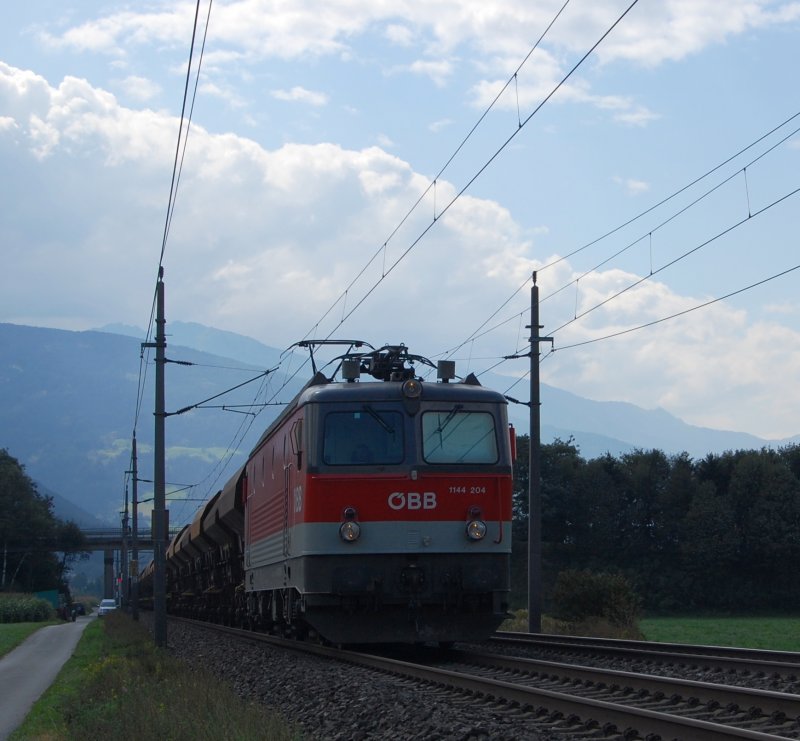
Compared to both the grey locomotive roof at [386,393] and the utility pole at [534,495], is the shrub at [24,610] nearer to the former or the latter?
the utility pole at [534,495]

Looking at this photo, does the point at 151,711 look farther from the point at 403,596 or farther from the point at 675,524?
the point at 675,524

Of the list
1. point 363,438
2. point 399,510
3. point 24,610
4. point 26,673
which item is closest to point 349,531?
point 399,510

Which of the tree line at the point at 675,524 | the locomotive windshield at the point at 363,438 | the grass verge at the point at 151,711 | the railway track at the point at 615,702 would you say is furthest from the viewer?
the tree line at the point at 675,524

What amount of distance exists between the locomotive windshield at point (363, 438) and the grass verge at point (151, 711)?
334 centimetres

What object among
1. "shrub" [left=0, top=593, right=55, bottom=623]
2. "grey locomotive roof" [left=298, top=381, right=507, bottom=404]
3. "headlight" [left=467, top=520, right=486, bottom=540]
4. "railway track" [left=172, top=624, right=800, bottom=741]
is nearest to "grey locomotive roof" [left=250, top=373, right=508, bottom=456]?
"grey locomotive roof" [left=298, top=381, right=507, bottom=404]

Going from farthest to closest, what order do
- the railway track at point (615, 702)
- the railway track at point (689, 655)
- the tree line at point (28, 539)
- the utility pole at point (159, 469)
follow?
the tree line at point (28, 539)
the utility pole at point (159, 469)
the railway track at point (689, 655)
the railway track at point (615, 702)

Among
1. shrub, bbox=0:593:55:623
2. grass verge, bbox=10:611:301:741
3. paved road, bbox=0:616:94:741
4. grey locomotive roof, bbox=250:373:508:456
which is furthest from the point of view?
shrub, bbox=0:593:55:623

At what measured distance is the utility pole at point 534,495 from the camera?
23.8 meters

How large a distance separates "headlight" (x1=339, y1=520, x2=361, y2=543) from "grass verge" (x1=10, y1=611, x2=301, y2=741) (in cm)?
242

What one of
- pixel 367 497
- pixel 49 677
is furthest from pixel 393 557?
pixel 49 677

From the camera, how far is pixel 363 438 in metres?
15.7

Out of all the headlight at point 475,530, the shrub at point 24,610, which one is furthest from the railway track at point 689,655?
the shrub at point 24,610

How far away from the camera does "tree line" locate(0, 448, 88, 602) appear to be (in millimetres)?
97000

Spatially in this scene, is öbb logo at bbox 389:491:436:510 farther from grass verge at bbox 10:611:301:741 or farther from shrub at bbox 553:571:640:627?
shrub at bbox 553:571:640:627
